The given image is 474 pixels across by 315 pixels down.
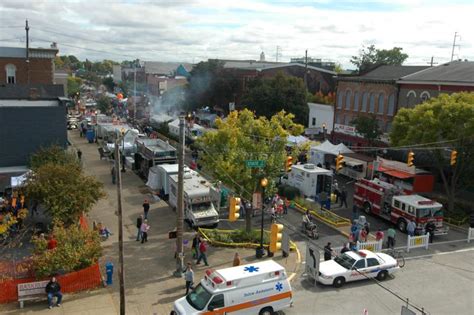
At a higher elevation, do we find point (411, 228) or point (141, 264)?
point (411, 228)

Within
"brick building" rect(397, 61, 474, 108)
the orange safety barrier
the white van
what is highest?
"brick building" rect(397, 61, 474, 108)

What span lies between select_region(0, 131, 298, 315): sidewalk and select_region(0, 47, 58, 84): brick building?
32.2 m

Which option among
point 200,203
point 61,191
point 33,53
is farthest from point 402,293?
point 33,53

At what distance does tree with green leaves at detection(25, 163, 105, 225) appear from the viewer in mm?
22812

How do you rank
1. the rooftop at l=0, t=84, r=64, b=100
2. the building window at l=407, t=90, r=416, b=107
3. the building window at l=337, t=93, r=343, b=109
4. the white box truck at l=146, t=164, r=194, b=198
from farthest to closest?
the building window at l=337, t=93, r=343, b=109 → the building window at l=407, t=90, r=416, b=107 → the white box truck at l=146, t=164, r=194, b=198 → the rooftop at l=0, t=84, r=64, b=100

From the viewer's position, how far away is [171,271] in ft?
68.3

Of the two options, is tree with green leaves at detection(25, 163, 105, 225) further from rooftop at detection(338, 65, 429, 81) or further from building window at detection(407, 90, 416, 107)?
rooftop at detection(338, 65, 429, 81)

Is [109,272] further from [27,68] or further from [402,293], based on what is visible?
[27,68]

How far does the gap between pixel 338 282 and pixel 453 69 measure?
34.0 metres

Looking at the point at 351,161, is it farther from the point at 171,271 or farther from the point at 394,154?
the point at 171,271

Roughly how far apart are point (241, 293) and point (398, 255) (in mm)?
10662

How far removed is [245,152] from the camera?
24.4m

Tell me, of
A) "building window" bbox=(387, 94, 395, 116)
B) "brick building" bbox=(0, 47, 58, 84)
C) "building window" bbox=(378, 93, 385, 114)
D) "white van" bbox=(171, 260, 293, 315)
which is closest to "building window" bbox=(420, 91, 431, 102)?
"building window" bbox=(387, 94, 395, 116)

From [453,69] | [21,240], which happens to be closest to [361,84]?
[453,69]
